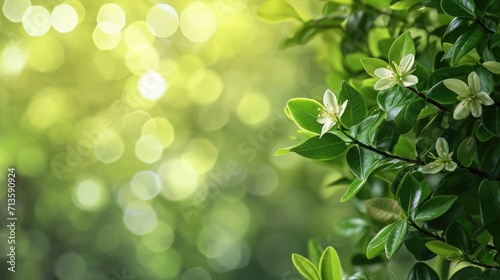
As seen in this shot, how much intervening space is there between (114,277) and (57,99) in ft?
1.50

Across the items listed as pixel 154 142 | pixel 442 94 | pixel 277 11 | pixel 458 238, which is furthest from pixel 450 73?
pixel 154 142

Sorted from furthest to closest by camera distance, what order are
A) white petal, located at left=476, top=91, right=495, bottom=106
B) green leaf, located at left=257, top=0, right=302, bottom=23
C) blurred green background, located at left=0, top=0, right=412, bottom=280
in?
1. blurred green background, located at left=0, top=0, right=412, bottom=280
2. green leaf, located at left=257, top=0, right=302, bottom=23
3. white petal, located at left=476, top=91, right=495, bottom=106

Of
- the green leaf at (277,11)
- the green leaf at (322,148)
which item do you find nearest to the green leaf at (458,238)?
the green leaf at (322,148)

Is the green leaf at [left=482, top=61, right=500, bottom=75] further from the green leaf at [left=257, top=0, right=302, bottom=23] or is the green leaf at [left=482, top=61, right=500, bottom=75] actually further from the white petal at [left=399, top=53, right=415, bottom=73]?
the green leaf at [left=257, top=0, right=302, bottom=23]

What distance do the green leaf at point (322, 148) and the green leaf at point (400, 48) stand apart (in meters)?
0.07

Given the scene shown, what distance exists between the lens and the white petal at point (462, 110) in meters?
0.41

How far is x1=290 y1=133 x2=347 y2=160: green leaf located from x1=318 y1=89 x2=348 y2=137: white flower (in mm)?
12

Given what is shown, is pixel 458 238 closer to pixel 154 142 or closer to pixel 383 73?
pixel 383 73

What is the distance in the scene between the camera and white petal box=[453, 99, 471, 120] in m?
0.41

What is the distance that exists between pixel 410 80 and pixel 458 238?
12 centimetres

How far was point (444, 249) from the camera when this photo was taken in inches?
16.8

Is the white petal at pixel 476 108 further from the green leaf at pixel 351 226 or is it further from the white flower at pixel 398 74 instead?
the green leaf at pixel 351 226

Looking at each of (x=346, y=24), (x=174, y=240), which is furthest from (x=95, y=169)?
(x=346, y=24)

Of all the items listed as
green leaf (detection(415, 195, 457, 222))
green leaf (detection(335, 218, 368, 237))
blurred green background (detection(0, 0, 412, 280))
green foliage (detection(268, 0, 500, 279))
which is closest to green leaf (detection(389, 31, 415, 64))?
green foliage (detection(268, 0, 500, 279))
